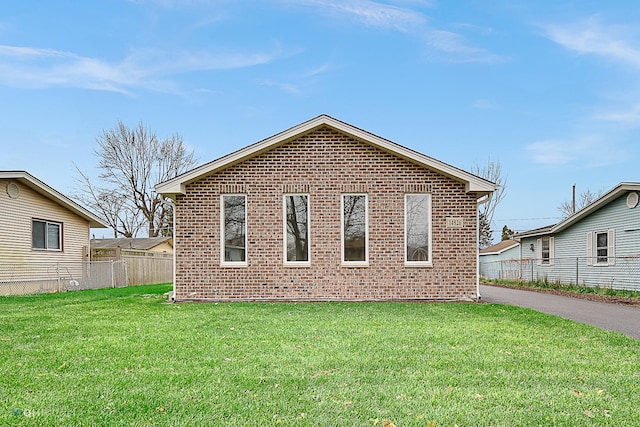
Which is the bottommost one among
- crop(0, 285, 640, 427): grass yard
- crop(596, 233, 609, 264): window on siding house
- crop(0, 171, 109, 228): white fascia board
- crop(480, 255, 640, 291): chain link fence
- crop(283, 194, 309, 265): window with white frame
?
crop(480, 255, 640, 291): chain link fence

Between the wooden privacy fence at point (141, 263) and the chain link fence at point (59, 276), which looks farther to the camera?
the wooden privacy fence at point (141, 263)

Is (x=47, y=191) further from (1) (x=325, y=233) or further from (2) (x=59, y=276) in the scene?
(1) (x=325, y=233)

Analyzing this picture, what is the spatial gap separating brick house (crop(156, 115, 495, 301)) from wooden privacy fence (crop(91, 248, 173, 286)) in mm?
11539

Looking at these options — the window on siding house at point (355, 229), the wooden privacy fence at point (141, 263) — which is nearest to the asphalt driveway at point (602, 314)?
the window on siding house at point (355, 229)

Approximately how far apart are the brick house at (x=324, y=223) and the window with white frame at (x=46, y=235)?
29.2 feet

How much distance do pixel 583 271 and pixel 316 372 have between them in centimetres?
1930

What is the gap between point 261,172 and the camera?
13141mm

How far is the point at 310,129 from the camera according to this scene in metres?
13.0

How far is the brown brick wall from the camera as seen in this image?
12930mm

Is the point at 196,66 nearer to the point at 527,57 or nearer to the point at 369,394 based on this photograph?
the point at 527,57

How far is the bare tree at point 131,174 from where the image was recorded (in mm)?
37250

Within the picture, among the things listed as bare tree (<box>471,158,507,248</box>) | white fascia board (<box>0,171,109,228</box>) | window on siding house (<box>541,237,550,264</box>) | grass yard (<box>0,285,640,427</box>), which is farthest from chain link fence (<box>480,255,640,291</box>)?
white fascia board (<box>0,171,109,228</box>)

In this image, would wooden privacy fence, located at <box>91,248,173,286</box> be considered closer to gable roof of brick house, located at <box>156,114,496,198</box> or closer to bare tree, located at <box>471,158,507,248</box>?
gable roof of brick house, located at <box>156,114,496,198</box>

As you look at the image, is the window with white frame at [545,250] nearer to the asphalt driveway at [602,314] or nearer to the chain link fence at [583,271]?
the chain link fence at [583,271]
